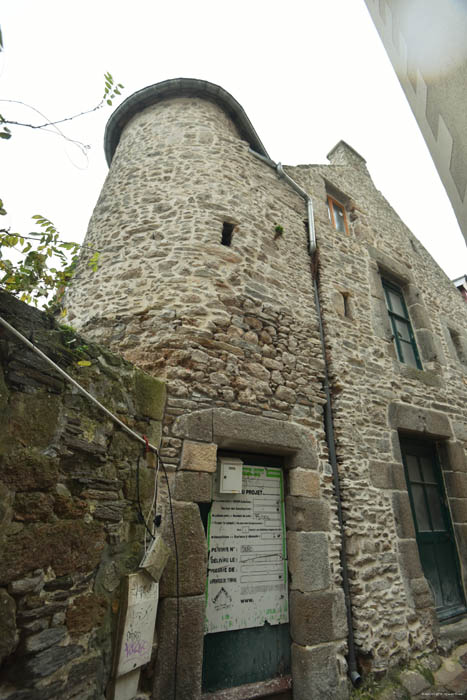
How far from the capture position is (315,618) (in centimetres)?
299

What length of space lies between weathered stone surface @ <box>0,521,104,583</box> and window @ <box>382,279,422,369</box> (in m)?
4.94

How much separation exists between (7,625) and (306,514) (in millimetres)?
2459

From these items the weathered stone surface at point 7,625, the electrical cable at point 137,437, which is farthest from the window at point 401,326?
the weathered stone surface at point 7,625

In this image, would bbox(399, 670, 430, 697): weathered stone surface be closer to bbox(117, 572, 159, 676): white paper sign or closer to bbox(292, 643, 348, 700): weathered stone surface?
bbox(292, 643, 348, 700): weathered stone surface

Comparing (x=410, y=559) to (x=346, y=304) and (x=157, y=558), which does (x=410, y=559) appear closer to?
(x=157, y=558)

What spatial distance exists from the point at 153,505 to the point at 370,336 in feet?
12.2

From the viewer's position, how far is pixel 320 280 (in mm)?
4910

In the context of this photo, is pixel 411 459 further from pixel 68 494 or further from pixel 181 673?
pixel 68 494

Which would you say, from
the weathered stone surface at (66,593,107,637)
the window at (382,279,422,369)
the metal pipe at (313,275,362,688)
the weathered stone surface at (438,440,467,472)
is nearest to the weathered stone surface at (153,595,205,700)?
the weathered stone surface at (66,593,107,637)

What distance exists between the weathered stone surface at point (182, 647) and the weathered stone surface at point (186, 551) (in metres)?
0.08

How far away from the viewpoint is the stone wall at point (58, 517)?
67.3 inches

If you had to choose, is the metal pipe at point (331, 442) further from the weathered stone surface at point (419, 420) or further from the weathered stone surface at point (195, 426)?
the weathered stone surface at point (195, 426)

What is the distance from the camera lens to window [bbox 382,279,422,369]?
5578mm

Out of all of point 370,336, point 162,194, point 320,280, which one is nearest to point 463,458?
point 370,336
